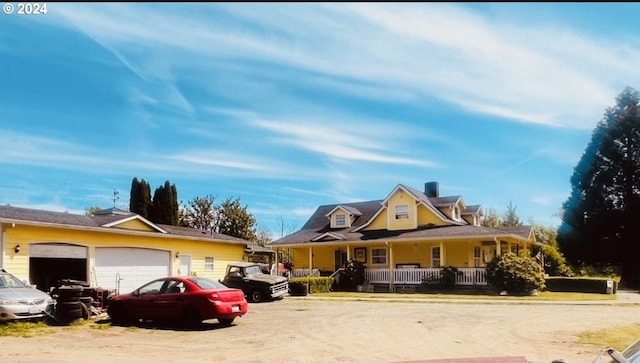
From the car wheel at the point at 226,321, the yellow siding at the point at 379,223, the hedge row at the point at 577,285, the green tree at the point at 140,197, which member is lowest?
the hedge row at the point at 577,285

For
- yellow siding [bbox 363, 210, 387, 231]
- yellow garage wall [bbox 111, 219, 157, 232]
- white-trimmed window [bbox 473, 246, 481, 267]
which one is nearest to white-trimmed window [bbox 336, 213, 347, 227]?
yellow siding [bbox 363, 210, 387, 231]

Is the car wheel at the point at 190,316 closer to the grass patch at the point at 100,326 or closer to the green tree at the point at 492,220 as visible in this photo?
the grass patch at the point at 100,326

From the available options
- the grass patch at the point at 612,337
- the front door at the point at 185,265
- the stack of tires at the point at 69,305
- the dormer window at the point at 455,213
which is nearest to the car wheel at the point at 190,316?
the stack of tires at the point at 69,305

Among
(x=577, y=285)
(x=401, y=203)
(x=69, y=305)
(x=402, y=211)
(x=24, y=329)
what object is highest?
(x=401, y=203)

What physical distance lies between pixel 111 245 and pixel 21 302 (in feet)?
30.4

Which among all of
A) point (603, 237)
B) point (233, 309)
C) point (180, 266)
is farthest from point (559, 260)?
point (233, 309)

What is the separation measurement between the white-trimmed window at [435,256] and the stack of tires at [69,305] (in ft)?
74.9

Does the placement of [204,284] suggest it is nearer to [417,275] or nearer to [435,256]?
[417,275]

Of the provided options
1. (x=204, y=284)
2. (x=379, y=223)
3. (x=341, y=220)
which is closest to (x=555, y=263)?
(x=379, y=223)

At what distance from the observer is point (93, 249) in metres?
22.8

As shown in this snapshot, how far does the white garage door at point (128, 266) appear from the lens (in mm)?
23122

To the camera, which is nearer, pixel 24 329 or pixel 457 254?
pixel 24 329

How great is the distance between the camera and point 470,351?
34.6ft

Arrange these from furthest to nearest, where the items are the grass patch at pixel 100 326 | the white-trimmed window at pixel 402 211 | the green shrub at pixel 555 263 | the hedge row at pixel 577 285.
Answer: the green shrub at pixel 555 263, the white-trimmed window at pixel 402 211, the hedge row at pixel 577 285, the grass patch at pixel 100 326
